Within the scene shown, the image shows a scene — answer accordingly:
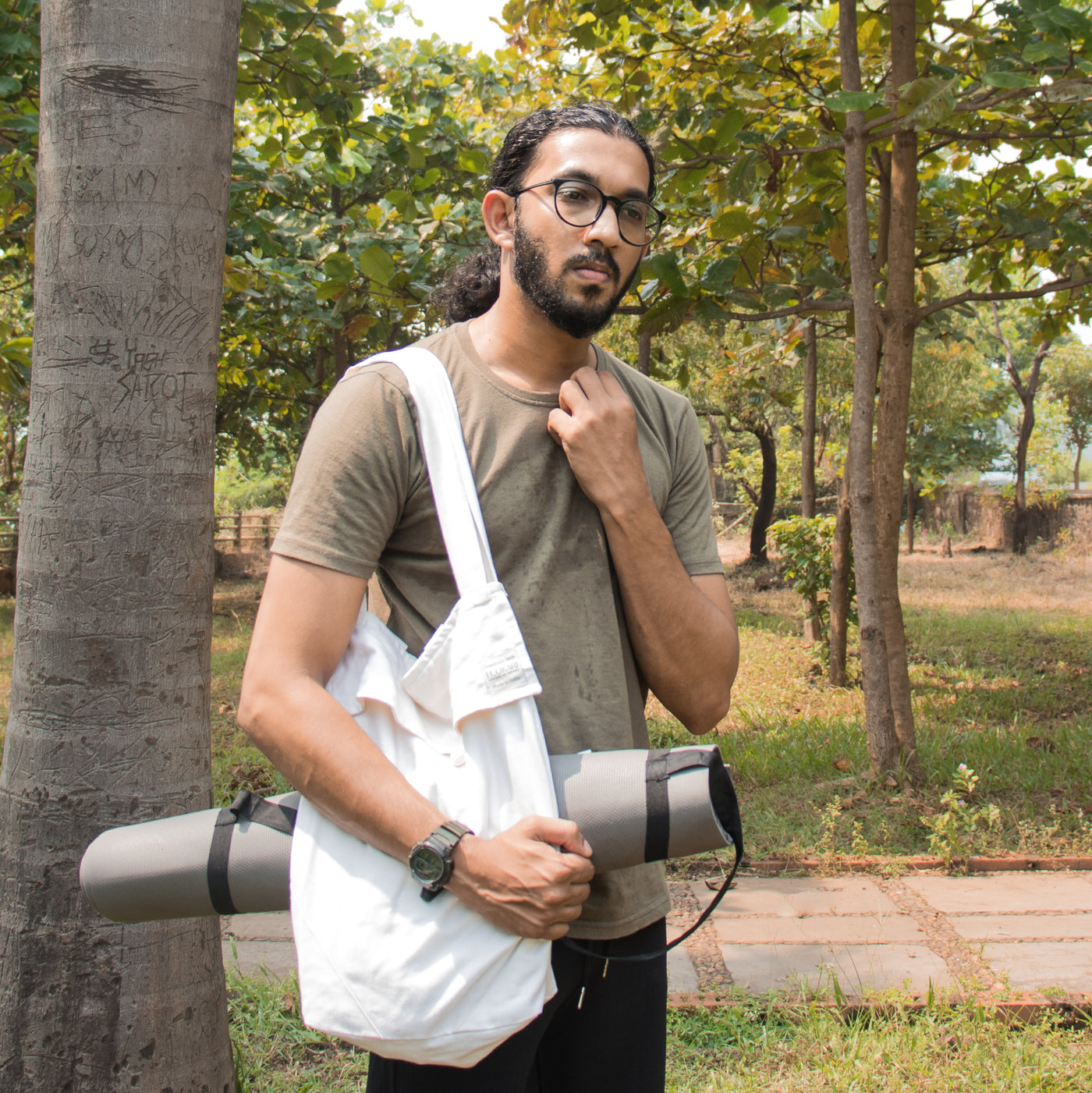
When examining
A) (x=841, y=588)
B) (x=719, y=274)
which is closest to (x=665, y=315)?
(x=719, y=274)

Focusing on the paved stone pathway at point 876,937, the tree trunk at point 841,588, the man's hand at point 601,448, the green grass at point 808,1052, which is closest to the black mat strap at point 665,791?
the man's hand at point 601,448

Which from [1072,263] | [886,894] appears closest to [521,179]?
[886,894]

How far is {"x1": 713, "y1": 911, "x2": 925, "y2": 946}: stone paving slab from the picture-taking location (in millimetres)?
3293

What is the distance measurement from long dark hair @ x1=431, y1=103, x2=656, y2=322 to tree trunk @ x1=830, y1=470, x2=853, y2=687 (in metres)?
4.92

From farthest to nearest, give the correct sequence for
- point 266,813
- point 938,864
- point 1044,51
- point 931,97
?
point 938,864 → point 931,97 → point 1044,51 → point 266,813

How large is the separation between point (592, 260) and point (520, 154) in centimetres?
23

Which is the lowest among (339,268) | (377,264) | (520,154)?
(520,154)

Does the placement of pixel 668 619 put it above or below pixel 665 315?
below

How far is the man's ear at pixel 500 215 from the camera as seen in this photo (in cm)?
149

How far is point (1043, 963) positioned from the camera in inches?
122

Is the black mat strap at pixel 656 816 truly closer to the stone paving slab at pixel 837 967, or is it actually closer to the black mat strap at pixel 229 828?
the black mat strap at pixel 229 828

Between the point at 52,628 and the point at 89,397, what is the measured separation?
0.43m

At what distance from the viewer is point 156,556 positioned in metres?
1.88

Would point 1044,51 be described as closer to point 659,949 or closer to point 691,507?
point 691,507
